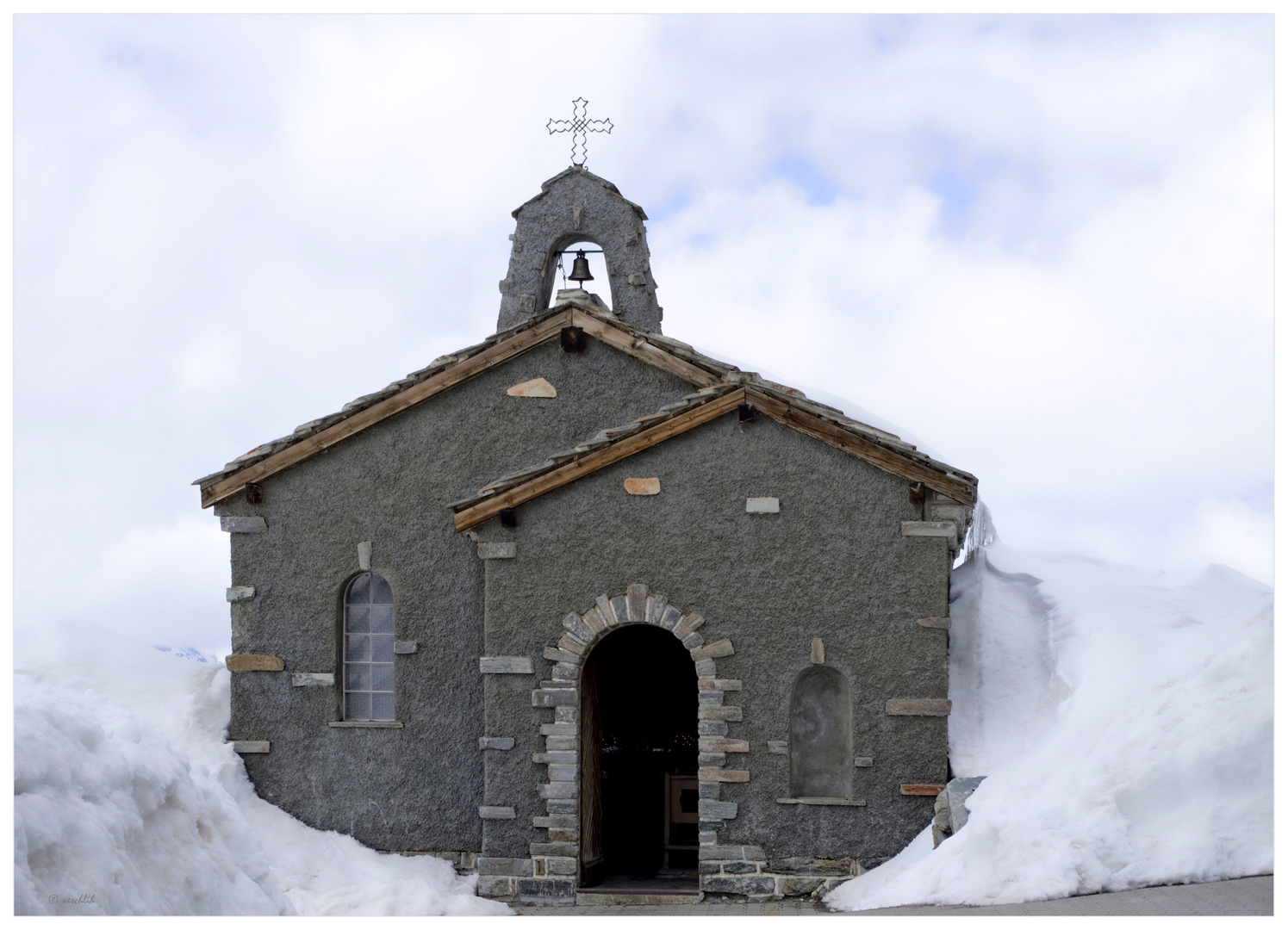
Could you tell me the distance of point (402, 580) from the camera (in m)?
14.0

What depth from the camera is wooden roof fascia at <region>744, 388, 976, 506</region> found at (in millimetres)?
12250

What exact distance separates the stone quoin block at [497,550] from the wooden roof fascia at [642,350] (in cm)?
263

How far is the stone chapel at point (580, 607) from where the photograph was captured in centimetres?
1227

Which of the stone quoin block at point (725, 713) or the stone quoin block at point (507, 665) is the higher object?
the stone quoin block at point (507, 665)

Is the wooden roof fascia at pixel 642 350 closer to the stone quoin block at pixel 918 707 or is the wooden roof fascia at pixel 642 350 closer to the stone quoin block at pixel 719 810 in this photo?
the stone quoin block at pixel 918 707

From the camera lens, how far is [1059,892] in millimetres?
9234

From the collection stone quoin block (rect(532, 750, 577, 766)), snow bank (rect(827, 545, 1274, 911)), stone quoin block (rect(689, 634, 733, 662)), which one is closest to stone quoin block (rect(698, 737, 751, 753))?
stone quoin block (rect(689, 634, 733, 662))

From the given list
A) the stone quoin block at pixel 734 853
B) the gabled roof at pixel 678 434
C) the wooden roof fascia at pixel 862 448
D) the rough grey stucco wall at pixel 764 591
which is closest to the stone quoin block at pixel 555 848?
the rough grey stucco wall at pixel 764 591

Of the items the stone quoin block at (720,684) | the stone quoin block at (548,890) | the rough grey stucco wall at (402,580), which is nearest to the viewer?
the stone quoin block at (720,684)

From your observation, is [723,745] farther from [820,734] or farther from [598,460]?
[598,460]

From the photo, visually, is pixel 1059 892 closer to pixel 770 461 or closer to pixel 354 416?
pixel 770 461

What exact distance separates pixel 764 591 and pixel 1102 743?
3236 millimetres

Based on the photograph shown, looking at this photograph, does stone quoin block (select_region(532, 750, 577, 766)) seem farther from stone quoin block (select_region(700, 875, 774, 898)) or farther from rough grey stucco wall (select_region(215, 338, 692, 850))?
stone quoin block (select_region(700, 875, 774, 898))

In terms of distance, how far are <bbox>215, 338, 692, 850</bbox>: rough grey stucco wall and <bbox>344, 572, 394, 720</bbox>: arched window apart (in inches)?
6.9
